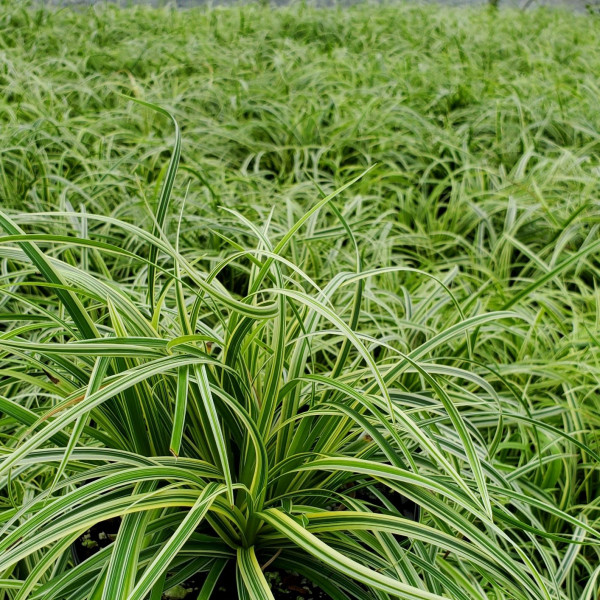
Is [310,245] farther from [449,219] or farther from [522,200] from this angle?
[522,200]

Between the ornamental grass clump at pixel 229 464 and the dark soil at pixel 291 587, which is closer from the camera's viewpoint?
the ornamental grass clump at pixel 229 464

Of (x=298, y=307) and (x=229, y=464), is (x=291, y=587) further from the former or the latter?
(x=298, y=307)

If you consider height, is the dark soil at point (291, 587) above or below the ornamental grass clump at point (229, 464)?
below

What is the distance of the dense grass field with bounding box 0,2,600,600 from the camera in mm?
784

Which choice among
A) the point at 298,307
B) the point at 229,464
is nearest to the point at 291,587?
the point at 229,464

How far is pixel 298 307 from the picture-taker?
117 centimetres

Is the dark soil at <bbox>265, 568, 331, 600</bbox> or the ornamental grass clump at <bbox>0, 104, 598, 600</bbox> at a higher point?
the ornamental grass clump at <bbox>0, 104, 598, 600</bbox>

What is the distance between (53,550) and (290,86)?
3035mm

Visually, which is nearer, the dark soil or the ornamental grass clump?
the ornamental grass clump

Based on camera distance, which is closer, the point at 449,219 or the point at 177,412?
the point at 177,412

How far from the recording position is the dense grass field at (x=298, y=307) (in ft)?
2.57

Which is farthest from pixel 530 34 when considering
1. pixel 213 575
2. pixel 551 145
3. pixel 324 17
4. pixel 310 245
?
pixel 213 575

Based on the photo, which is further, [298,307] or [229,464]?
[298,307]

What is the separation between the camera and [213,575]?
0.81 metres
